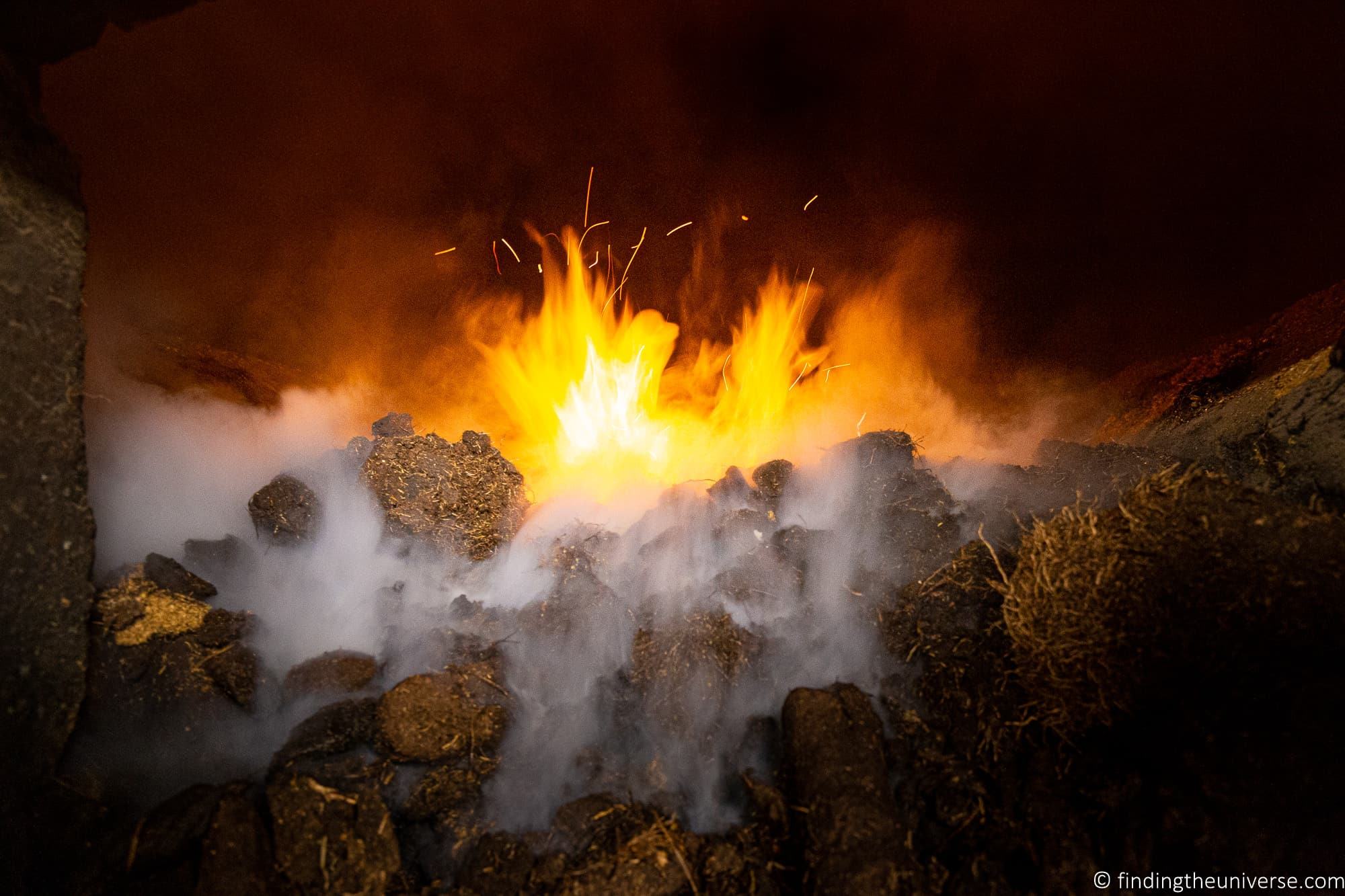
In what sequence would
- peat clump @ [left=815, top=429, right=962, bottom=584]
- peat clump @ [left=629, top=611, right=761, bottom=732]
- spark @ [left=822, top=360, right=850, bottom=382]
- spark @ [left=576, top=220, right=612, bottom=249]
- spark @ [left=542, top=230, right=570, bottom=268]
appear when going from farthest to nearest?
spark @ [left=576, top=220, right=612, bottom=249] < spark @ [left=542, top=230, right=570, bottom=268] < spark @ [left=822, top=360, right=850, bottom=382] < peat clump @ [left=815, top=429, right=962, bottom=584] < peat clump @ [left=629, top=611, right=761, bottom=732]

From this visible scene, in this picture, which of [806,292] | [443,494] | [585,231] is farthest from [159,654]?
[806,292]

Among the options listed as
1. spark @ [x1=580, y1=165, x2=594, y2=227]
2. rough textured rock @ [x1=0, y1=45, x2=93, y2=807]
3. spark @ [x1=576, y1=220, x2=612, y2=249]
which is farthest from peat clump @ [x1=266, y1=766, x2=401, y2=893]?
spark @ [x1=580, y1=165, x2=594, y2=227]

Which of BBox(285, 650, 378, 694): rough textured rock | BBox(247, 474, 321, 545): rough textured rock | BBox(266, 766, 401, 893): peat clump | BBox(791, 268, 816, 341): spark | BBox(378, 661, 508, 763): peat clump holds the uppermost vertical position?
BBox(791, 268, 816, 341): spark

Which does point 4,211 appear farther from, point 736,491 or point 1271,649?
point 1271,649

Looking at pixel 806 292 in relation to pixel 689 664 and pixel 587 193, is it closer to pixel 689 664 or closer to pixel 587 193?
pixel 587 193

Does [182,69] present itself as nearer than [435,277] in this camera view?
Yes

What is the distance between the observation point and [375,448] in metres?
4.82

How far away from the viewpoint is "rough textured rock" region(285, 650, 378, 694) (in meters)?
3.42

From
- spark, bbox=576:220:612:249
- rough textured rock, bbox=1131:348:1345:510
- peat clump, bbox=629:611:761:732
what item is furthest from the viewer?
spark, bbox=576:220:612:249

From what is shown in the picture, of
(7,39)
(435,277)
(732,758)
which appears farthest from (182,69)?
(732,758)

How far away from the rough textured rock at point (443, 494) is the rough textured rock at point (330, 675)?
4.04 ft

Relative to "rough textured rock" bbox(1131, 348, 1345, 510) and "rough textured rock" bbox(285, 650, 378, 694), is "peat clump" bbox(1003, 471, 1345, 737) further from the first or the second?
"rough textured rock" bbox(285, 650, 378, 694)

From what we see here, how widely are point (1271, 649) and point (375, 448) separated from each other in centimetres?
570

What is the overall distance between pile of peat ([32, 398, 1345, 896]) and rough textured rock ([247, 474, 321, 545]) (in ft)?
2.30
